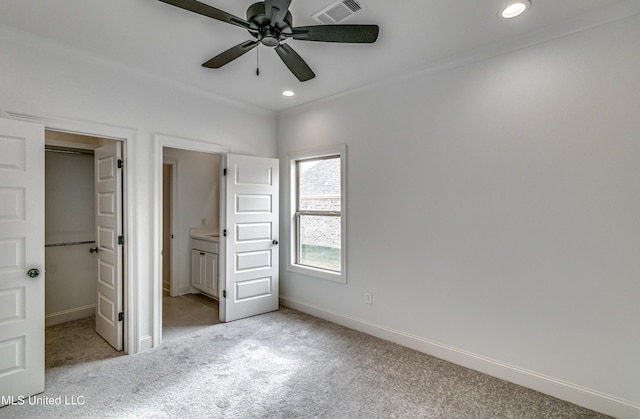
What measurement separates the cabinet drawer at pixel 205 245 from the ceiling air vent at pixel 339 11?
327cm

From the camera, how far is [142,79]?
2.99 meters

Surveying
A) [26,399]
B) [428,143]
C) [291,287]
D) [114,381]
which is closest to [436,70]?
[428,143]

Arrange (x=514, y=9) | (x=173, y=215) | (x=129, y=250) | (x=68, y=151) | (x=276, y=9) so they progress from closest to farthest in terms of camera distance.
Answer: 1. (x=276, y=9)
2. (x=514, y=9)
3. (x=129, y=250)
4. (x=68, y=151)
5. (x=173, y=215)

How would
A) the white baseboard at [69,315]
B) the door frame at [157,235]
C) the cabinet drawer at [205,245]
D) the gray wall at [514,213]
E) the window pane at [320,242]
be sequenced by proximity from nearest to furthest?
the gray wall at [514,213] → the door frame at [157,235] → the white baseboard at [69,315] → the window pane at [320,242] → the cabinet drawer at [205,245]

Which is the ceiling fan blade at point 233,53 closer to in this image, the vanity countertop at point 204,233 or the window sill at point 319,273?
the window sill at point 319,273

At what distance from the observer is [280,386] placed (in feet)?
7.75

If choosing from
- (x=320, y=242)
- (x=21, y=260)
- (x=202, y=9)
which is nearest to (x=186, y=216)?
(x=320, y=242)

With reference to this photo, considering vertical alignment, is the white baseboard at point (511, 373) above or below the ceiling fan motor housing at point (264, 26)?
below

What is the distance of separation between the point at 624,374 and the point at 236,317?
11.6ft

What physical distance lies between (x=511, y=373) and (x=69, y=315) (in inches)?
189

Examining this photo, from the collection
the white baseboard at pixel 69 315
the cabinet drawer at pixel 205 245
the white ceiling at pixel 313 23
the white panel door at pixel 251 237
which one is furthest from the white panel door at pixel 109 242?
the cabinet drawer at pixel 205 245

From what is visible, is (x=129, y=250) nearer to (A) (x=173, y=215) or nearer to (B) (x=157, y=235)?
(B) (x=157, y=235)

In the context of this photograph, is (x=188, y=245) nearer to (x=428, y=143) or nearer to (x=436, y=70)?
(x=428, y=143)

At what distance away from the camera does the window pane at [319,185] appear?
377 centimetres
